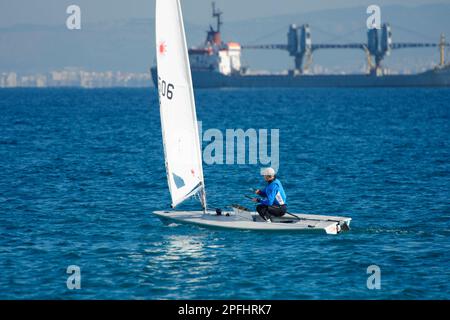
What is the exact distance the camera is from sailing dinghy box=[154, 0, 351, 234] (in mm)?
22734

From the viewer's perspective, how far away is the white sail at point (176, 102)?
2266 centimetres

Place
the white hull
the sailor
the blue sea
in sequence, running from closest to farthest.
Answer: the blue sea
the sailor
the white hull

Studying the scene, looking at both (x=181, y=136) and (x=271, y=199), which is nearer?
(x=271, y=199)

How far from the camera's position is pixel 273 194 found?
23219mm

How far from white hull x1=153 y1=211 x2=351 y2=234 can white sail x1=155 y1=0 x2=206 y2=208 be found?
90 cm

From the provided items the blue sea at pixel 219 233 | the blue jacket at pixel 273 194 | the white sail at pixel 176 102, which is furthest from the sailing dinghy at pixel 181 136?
the blue jacket at pixel 273 194

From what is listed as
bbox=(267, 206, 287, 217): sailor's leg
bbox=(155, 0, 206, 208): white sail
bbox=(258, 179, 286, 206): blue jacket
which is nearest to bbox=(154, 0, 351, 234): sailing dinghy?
bbox=(155, 0, 206, 208): white sail

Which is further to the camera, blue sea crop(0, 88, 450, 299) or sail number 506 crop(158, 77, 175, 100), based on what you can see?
sail number 506 crop(158, 77, 175, 100)

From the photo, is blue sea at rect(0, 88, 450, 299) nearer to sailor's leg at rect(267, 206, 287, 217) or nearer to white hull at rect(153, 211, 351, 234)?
white hull at rect(153, 211, 351, 234)

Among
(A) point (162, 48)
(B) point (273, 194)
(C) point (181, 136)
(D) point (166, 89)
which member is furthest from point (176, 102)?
(B) point (273, 194)

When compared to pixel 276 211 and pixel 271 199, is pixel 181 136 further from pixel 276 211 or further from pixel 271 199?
pixel 276 211

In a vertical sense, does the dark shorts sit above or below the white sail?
below

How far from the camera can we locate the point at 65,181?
3628cm

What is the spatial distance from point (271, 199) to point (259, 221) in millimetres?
871
